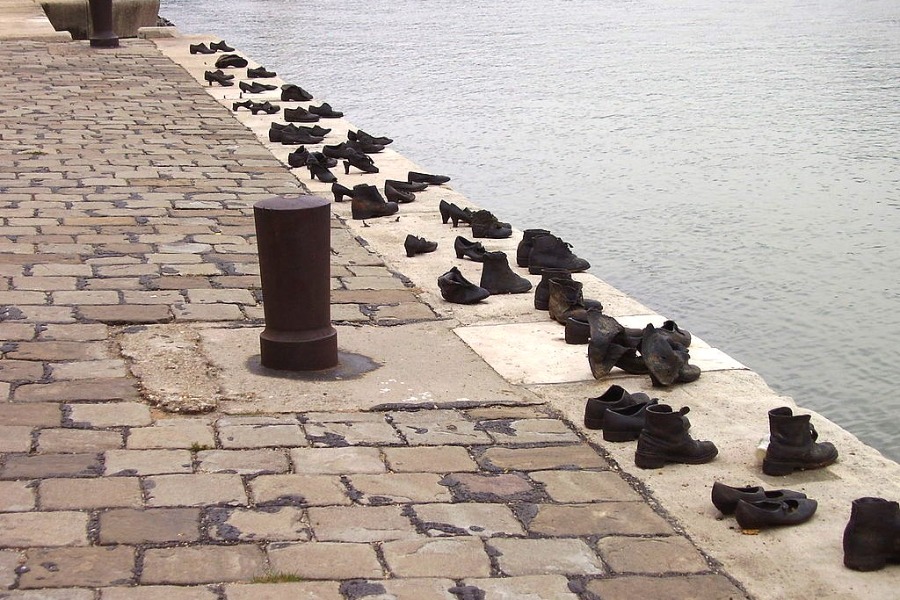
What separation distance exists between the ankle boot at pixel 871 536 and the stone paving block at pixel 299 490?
56.9 inches

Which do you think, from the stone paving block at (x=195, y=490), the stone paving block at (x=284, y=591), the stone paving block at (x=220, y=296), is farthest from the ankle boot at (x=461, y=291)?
the stone paving block at (x=284, y=591)

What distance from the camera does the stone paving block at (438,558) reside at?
3467 millimetres

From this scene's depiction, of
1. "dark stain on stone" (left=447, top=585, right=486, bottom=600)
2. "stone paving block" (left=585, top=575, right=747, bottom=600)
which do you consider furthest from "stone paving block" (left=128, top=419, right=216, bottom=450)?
"stone paving block" (left=585, top=575, right=747, bottom=600)

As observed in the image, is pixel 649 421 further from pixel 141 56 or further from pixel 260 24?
pixel 260 24

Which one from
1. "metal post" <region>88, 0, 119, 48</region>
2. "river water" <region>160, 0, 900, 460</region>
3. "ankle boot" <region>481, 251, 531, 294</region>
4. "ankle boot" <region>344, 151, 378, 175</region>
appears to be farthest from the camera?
"metal post" <region>88, 0, 119, 48</region>

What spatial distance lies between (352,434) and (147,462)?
71 centimetres

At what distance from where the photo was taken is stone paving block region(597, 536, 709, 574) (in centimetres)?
356

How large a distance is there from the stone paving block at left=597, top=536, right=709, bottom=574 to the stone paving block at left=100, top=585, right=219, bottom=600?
3.61 ft

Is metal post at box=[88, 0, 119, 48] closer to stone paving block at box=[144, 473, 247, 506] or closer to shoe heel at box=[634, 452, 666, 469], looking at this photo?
stone paving block at box=[144, 473, 247, 506]

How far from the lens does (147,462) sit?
4094 mm

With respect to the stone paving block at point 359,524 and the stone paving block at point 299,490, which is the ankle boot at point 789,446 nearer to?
the stone paving block at point 359,524

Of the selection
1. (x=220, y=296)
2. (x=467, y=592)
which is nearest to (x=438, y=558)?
(x=467, y=592)

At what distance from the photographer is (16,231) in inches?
283

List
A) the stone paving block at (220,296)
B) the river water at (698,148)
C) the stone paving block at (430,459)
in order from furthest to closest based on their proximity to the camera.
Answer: the river water at (698,148)
the stone paving block at (220,296)
the stone paving block at (430,459)
